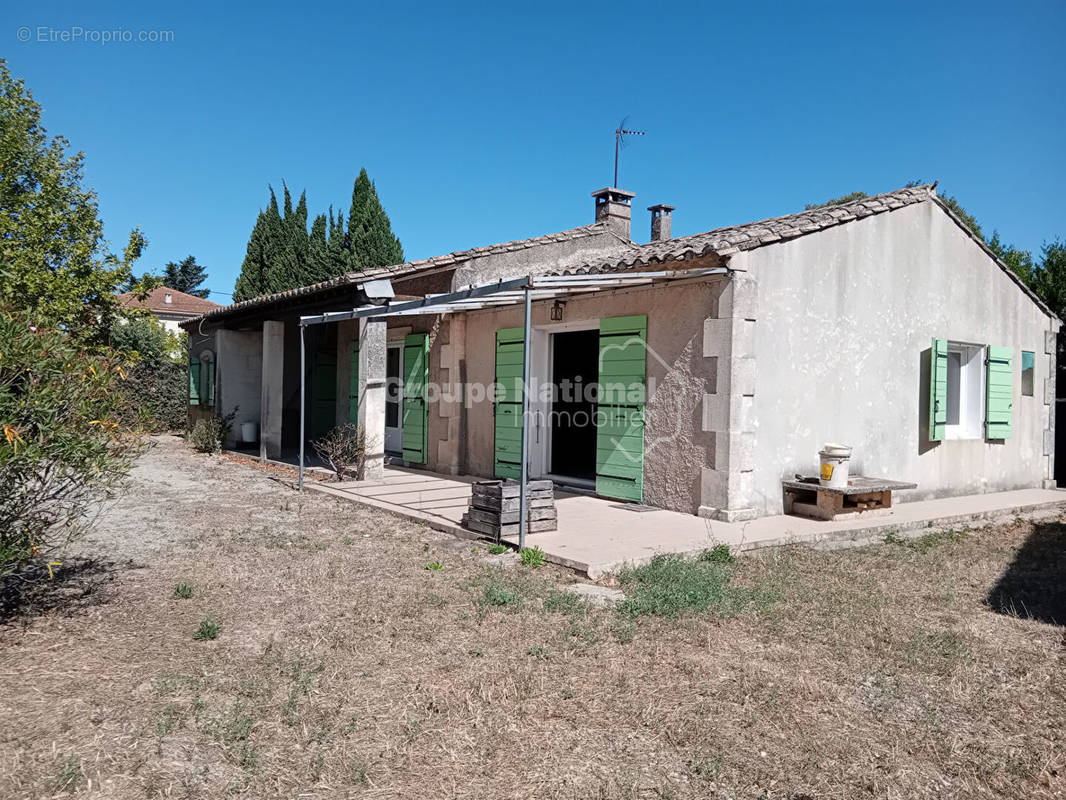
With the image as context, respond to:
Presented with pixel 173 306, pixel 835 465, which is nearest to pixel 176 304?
pixel 173 306

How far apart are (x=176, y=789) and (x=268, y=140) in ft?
Result: 33.4

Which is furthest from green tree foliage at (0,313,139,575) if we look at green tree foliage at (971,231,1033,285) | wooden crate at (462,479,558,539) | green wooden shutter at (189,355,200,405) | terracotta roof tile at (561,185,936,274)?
green tree foliage at (971,231,1033,285)

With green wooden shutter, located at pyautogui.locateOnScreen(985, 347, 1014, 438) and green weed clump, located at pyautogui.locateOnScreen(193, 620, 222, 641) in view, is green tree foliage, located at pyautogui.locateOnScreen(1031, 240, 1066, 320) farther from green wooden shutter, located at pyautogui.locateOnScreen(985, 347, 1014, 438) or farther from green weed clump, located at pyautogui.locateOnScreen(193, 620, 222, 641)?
green weed clump, located at pyautogui.locateOnScreen(193, 620, 222, 641)

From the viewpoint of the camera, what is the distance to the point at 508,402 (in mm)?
9109

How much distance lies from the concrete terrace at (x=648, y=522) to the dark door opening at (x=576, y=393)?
2.15 metres

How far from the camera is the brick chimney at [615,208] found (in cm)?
1129

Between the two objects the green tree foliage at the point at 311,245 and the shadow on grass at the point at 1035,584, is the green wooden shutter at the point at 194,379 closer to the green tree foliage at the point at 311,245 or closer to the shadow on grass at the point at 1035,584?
the green tree foliage at the point at 311,245

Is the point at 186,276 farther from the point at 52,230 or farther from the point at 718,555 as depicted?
the point at 718,555

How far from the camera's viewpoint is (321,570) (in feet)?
16.3

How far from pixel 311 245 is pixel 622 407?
19.4 metres

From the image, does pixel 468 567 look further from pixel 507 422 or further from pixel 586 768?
pixel 507 422

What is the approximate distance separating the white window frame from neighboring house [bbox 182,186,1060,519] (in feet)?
0.09

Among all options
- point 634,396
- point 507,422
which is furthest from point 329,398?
point 634,396

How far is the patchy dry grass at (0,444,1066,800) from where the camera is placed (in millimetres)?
2371
